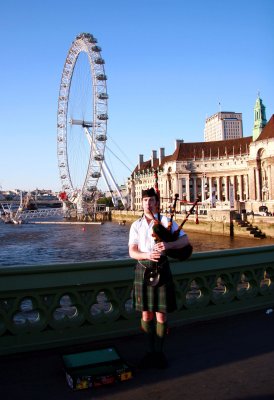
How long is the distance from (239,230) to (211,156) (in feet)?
199

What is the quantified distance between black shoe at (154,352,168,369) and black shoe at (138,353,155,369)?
3 centimetres

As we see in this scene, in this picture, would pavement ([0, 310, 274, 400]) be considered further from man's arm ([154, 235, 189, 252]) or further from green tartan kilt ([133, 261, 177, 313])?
man's arm ([154, 235, 189, 252])

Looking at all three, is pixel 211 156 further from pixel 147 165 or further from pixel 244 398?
pixel 244 398

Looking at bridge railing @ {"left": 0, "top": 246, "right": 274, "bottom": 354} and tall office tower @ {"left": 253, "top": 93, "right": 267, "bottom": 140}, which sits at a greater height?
tall office tower @ {"left": 253, "top": 93, "right": 267, "bottom": 140}

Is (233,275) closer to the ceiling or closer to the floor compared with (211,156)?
closer to the floor

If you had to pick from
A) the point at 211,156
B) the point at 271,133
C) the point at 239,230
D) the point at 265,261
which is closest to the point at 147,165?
the point at 211,156

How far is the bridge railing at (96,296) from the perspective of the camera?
150 inches

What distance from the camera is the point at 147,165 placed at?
12450cm

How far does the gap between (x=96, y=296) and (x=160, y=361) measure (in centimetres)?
104

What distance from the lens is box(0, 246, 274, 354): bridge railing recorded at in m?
3.82

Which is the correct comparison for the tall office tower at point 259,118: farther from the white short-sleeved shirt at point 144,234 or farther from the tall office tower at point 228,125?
the tall office tower at point 228,125

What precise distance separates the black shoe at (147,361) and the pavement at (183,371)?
0.21ft

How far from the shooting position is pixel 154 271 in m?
3.49

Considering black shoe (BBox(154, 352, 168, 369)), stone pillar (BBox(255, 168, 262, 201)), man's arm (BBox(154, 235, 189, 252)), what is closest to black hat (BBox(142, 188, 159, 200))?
man's arm (BBox(154, 235, 189, 252))
